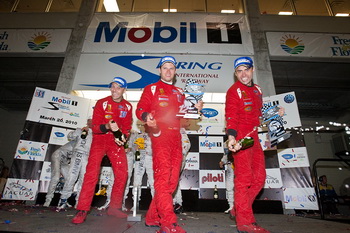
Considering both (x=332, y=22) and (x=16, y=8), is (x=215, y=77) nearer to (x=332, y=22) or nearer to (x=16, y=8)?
(x=332, y=22)

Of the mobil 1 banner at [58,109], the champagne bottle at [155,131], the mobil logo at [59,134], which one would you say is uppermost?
the mobil 1 banner at [58,109]

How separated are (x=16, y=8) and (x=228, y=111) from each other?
894 cm

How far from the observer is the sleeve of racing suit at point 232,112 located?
1.86m

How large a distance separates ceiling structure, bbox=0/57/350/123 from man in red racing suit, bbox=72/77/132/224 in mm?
4820

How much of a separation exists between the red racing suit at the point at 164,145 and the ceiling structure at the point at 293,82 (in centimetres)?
544

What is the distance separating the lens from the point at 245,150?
6.29 ft

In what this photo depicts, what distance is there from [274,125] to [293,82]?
680cm

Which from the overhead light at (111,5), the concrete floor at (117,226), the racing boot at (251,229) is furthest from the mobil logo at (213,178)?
the overhead light at (111,5)

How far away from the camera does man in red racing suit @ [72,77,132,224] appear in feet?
7.06

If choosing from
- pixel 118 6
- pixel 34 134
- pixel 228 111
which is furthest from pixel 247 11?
pixel 34 134

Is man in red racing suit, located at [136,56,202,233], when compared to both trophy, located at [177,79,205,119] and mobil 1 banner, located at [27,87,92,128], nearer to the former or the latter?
trophy, located at [177,79,205,119]

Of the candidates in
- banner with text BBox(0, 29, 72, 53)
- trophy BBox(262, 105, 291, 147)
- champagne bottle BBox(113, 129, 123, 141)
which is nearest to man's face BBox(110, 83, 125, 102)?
champagne bottle BBox(113, 129, 123, 141)

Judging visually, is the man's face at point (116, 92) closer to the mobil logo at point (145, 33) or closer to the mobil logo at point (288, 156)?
the mobil logo at point (145, 33)

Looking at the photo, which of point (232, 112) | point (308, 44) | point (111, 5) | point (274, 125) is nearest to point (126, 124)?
point (232, 112)
